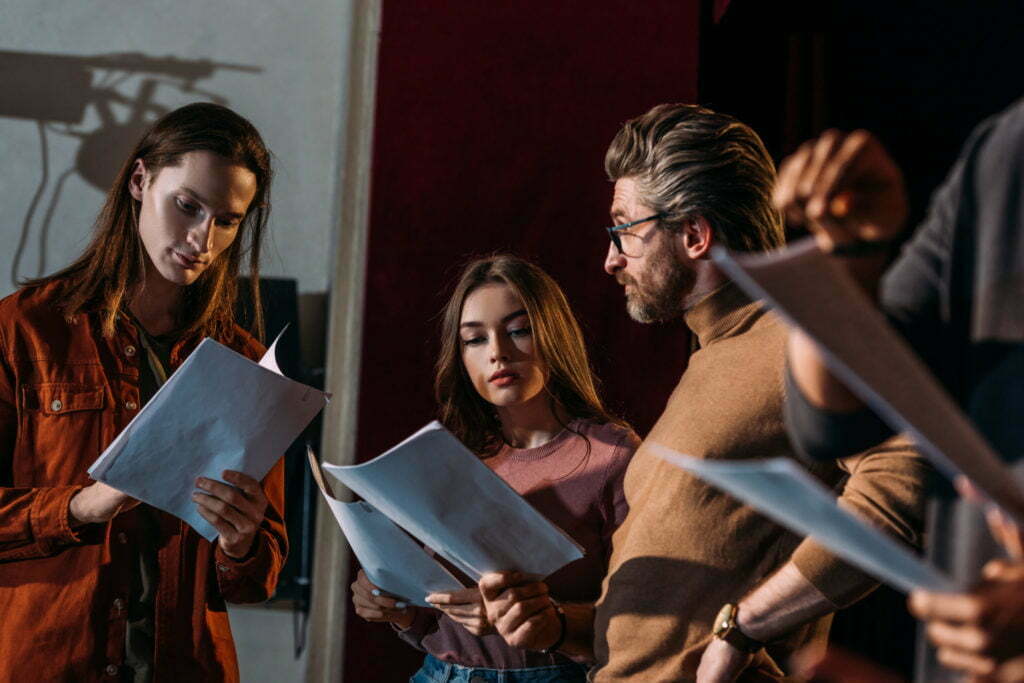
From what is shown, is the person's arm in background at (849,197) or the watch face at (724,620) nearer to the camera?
the person's arm in background at (849,197)

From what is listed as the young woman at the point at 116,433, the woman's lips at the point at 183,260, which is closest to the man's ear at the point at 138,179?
the young woman at the point at 116,433

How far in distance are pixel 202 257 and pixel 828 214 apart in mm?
1466

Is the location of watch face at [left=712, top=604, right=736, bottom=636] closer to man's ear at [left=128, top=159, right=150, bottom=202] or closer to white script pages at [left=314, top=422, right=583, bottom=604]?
white script pages at [left=314, top=422, right=583, bottom=604]

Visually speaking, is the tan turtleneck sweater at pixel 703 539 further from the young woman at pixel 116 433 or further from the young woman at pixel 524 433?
the young woman at pixel 116 433

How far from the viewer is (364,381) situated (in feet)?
8.95

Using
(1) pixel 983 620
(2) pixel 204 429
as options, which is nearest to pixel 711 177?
(2) pixel 204 429

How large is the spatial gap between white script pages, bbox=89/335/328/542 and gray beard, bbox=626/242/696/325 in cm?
51

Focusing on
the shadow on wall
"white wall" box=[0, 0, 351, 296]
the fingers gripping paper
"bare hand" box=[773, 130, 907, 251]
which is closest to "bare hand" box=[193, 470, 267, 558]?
the fingers gripping paper

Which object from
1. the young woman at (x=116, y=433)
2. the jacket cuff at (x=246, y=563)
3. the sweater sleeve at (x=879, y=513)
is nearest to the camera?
the sweater sleeve at (x=879, y=513)

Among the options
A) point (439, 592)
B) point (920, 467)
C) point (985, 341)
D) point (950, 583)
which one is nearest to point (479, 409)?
point (439, 592)

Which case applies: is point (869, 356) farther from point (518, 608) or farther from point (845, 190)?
point (518, 608)

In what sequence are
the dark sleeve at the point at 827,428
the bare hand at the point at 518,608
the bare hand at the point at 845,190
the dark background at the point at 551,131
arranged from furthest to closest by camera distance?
the dark background at the point at 551,131 < the bare hand at the point at 518,608 < the dark sleeve at the point at 827,428 < the bare hand at the point at 845,190

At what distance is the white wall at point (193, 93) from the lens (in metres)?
2.77

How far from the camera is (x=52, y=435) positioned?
197cm
